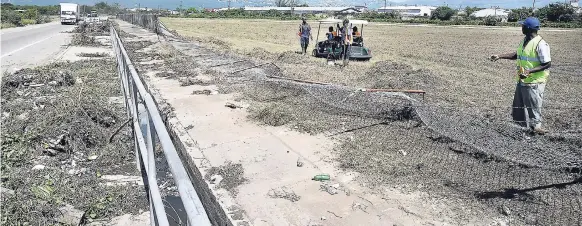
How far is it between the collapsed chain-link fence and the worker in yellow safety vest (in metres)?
0.25

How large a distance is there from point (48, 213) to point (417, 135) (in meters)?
4.75

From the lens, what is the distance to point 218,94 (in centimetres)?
985

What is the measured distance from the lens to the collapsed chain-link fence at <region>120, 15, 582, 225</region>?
4.52 metres

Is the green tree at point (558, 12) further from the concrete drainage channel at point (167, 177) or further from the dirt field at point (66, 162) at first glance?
the concrete drainage channel at point (167, 177)

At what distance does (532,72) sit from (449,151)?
1.52 m

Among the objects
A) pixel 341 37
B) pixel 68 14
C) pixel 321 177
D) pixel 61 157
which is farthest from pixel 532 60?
pixel 68 14

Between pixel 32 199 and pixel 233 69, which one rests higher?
pixel 233 69

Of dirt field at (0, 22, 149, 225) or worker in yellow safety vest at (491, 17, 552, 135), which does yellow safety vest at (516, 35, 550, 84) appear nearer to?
worker in yellow safety vest at (491, 17, 552, 135)

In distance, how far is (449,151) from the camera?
5.96 meters

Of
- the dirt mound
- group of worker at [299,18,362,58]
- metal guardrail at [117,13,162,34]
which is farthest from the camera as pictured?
metal guardrail at [117,13,162,34]

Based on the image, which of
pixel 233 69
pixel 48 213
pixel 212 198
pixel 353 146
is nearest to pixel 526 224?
pixel 353 146

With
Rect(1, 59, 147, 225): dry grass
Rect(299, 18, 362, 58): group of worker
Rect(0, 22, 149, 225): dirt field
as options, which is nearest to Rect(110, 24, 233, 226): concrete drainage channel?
Rect(0, 22, 149, 225): dirt field

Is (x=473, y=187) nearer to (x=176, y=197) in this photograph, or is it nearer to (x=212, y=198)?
(x=212, y=198)

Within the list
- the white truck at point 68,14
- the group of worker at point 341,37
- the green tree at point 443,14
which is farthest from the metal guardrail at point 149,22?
the green tree at point 443,14
